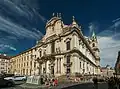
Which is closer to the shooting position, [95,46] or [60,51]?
[60,51]

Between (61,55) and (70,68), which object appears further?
(61,55)

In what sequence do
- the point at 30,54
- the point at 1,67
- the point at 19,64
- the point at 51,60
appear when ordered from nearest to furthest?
1. the point at 51,60
2. the point at 30,54
3. the point at 19,64
4. the point at 1,67

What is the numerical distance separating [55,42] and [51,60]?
20.2 ft

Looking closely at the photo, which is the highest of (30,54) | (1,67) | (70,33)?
(70,33)

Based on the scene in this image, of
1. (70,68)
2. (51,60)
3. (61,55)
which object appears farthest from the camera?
(51,60)

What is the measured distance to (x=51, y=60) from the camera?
53.1 meters

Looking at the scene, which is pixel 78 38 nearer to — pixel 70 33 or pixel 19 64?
pixel 70 33

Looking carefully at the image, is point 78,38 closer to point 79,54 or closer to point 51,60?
point 79,54

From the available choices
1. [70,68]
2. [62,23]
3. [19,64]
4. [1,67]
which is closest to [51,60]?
[70,68]

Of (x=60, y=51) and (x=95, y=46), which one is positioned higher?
(x=95, y=46)

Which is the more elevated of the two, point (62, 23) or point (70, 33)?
point (62, 23)

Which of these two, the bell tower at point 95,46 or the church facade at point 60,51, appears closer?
the church facade at point 60,51

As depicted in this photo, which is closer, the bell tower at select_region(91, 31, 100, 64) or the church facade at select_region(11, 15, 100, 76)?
the church facade at select_region(11, 15, 100, 76)

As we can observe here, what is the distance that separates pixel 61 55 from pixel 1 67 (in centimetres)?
6709
